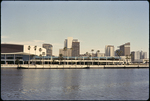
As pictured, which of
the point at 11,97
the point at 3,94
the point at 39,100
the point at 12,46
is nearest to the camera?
the point at 39,100

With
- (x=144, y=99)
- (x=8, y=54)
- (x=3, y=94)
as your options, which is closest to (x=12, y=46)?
(x=8, y=54)

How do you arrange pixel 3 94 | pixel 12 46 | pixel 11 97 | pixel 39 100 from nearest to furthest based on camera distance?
pixel 39 100, pixel 11 97, pixel 3 94, pixel 12 46

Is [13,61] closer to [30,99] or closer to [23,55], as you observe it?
[23,55]

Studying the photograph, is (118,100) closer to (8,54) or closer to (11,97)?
(11,97)

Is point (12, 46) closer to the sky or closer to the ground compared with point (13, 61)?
closer to the sky

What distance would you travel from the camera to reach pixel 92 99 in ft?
117

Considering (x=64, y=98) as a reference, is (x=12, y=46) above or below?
above

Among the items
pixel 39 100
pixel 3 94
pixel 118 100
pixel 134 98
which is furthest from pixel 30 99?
pixel 134 98

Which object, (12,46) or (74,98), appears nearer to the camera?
(74,98)

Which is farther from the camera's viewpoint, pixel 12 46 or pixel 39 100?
pixel 12 46

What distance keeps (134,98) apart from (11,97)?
23.0 metres

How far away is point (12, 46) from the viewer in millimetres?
190000

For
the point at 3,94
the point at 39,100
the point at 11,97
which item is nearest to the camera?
the point at 39,100

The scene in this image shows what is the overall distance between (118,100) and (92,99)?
4652 mm
